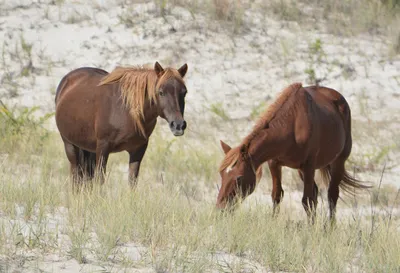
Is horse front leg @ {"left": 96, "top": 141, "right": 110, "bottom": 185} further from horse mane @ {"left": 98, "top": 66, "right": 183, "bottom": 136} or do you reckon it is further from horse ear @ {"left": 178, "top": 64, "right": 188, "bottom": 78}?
horse ear @ {"left": 178, "top": 64, "right": 188, "bottom": 78}

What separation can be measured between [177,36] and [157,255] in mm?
9745

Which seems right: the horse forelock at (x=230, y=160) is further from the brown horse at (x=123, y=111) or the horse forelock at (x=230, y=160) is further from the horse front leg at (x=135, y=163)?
the horse front leg at (x=135, y=163)

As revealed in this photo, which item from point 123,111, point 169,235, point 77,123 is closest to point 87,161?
point 77,123

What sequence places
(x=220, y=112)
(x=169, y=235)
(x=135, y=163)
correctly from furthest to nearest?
(x=220, y=112) → (x=135, y=163) → (x=169, y=235)

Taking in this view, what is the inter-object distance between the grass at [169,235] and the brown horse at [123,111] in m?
0.81

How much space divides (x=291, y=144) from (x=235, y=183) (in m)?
0.87

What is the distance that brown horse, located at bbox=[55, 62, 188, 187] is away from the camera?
28.0 feet

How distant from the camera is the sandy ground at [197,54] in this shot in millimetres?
14133

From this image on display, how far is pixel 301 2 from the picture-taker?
1653cm

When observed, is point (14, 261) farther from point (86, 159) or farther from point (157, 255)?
point (86, 159)

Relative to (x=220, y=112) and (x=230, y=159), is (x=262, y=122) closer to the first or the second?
(x=230, y=159)

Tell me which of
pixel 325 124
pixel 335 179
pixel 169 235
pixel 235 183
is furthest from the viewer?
pixel 335 179

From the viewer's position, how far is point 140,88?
8797 millimetres

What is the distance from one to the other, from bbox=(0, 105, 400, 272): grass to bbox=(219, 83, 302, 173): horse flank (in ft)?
1.72
